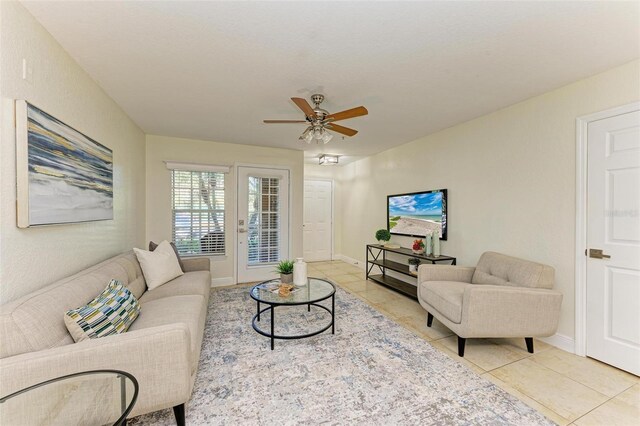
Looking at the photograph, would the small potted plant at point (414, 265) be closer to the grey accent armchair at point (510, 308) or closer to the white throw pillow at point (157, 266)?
the grey accent armchair at point (510, 308)

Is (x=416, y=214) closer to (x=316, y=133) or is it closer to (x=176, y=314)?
(x=316, y=133)

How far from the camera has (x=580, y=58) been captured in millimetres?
1952

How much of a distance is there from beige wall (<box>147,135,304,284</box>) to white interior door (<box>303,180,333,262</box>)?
1452 mm

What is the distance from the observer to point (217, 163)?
430 centimetres

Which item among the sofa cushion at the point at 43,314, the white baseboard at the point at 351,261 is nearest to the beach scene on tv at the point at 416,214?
the white baseboard at the point at 351,261

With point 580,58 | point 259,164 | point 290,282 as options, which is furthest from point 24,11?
point 580,58

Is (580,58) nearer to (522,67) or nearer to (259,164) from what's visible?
(522,67)

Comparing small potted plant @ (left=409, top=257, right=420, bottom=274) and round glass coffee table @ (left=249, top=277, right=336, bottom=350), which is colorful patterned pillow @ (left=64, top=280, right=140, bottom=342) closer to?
round glass coffee table @ (left=249, top=277, right=336, bottom=350)

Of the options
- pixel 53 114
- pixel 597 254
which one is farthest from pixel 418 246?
pixel 53 114

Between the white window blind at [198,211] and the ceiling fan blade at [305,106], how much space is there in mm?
2583

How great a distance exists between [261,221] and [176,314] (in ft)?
9.10

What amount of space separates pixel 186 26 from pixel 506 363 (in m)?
3.40

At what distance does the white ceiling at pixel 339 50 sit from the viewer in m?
1.49

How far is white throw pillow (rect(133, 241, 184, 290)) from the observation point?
8.70ft
